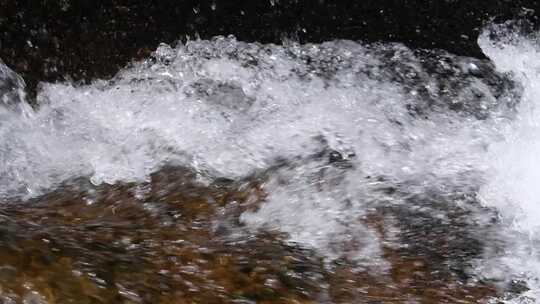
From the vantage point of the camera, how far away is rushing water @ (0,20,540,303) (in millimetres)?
2295

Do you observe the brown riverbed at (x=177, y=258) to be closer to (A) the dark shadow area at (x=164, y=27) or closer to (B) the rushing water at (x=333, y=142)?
(B) the rushing water at (x=333, y=142)

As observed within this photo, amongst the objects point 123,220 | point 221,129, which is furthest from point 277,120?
point 123,220

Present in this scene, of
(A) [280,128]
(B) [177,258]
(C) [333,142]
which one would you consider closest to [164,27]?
(A) [280,128]

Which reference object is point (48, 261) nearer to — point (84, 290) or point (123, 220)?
point (84, 290)

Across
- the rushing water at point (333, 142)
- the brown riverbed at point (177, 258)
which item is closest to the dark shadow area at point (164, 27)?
the rushing water at point (333, 142)

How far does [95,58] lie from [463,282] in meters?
2.01

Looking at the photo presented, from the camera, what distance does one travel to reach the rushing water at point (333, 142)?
2295 mm

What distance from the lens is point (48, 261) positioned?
1.80 m

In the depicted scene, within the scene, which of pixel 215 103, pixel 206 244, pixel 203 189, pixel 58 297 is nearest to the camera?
pixel 58 297

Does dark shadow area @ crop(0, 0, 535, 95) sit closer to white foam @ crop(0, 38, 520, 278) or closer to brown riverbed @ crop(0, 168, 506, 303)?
white foam @ crop(0, 38, 520, 278)

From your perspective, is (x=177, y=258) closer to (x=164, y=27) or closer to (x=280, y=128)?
(x=280, y=128)

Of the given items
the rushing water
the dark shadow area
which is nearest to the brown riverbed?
the rushing water

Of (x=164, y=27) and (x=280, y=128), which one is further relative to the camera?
(x=164, y=27)

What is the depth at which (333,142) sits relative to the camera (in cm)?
272
